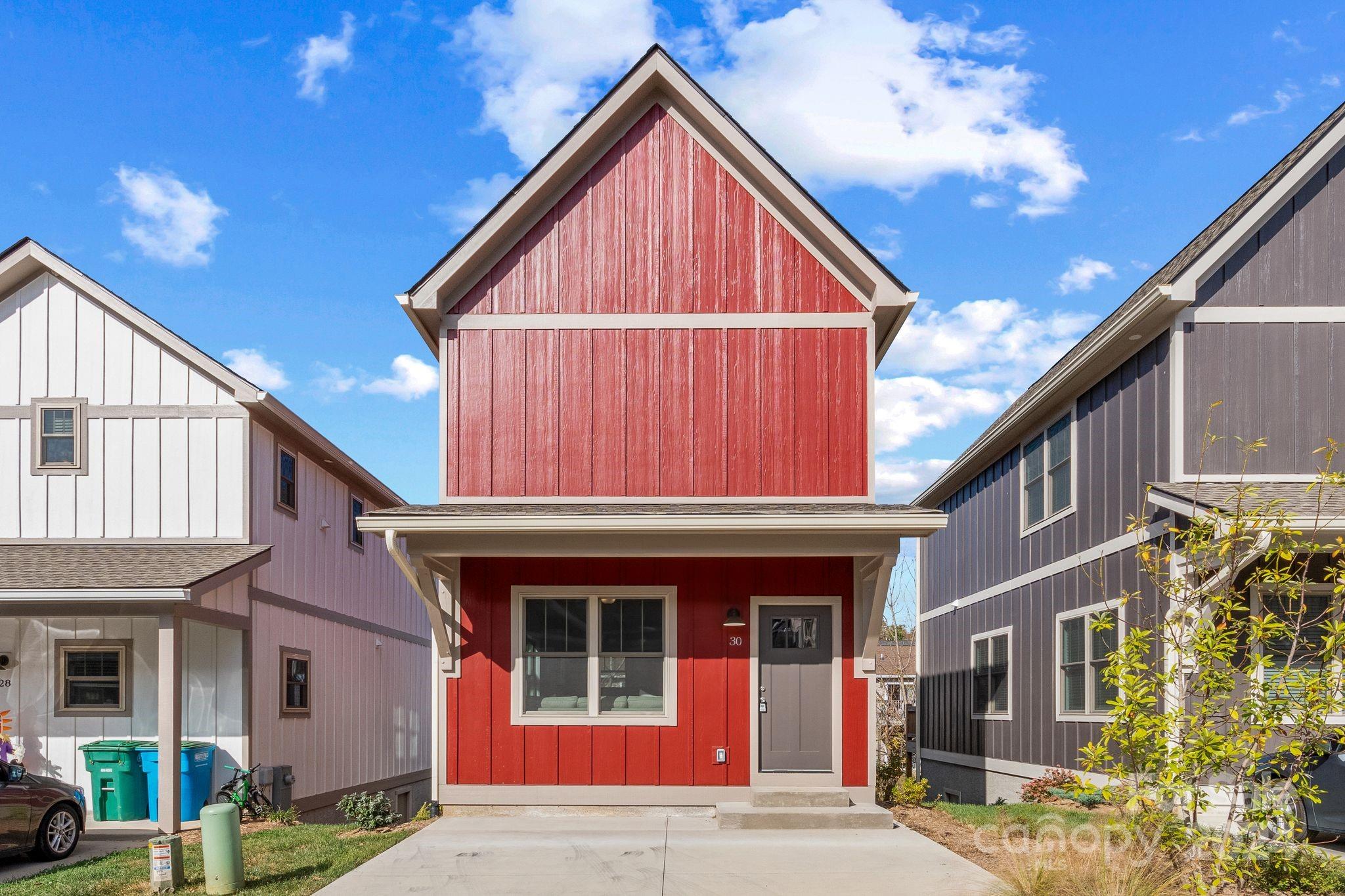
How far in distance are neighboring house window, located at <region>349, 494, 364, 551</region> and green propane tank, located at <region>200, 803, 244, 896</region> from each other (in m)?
11.8

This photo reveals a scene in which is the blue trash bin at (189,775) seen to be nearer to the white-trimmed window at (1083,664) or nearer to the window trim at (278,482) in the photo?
the window trim at (278,482)

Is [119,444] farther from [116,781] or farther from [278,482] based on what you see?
[116,781]

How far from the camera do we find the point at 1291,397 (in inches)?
514

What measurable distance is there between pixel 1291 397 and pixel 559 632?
857 cm

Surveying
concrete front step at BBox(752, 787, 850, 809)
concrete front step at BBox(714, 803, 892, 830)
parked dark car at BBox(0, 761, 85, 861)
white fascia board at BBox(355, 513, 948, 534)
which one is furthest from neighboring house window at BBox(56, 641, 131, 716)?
concrete front step at BBox(752, 787, 850, 809)

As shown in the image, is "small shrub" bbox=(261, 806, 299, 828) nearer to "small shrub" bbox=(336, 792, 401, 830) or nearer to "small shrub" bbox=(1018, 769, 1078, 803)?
"small shrub" bbox=(336, 792, 401, 830)

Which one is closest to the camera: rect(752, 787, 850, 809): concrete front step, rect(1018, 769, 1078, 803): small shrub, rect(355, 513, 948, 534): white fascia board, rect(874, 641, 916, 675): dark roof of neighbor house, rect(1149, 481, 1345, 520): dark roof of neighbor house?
rect(1149, 481, 1345, 520): dark roof of neighbor house

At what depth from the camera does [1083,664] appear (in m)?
15.1

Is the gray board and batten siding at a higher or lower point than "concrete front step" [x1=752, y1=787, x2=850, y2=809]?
higher

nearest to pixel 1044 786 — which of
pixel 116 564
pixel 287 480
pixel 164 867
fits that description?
pixel 164 867

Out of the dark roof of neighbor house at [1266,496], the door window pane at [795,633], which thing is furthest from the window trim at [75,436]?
the dark roof of neighbor house at [1266,496]

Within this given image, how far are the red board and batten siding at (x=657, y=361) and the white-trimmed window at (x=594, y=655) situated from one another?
4.04 ft

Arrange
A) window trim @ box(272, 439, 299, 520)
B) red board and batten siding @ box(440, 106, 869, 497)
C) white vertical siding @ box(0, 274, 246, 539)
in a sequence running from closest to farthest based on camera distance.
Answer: red board and batten siding @ box(440, 106, 869, 497) → white vertical siding @ box(0, 274, 246, 539) → window trim @ box(272, 439, 299, 520)

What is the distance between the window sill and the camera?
626 inches
